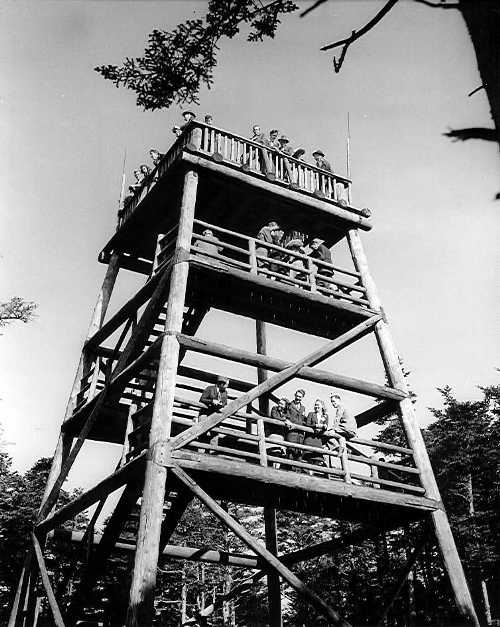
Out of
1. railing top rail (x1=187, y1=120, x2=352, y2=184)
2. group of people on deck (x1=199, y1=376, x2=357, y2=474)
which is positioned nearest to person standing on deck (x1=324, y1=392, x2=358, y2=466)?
group of people on deck (x1=199, y1=376, x2=357, y2=474)

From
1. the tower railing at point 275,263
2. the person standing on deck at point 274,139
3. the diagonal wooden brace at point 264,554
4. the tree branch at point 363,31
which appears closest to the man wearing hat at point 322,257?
the tower railing at point 275,263

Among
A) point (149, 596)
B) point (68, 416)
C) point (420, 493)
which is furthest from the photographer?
point (68, 416)

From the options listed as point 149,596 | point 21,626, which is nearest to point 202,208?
point 149,596

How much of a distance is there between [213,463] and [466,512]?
28853 mm

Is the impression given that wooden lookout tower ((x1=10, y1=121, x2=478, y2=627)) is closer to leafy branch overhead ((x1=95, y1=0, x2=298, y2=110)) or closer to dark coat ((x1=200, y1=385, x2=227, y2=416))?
dark coat ((x1=200, y1=385, x2=227, y2=416))

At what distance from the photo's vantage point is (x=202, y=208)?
11977 mm

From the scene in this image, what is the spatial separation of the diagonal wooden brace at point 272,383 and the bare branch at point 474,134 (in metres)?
5.87

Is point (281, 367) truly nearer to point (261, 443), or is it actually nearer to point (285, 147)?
point (261, 443)

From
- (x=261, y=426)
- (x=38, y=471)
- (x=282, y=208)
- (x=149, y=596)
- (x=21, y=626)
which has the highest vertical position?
(x=38, y=471)

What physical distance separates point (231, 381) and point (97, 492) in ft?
11.7

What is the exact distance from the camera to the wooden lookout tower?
25.5 ft

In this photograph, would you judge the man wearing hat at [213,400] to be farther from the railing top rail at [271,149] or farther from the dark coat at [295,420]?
the railing top rail at [271,149]

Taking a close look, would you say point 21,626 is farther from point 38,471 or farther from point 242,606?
point 242,606

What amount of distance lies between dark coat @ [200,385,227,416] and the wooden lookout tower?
286 mm
